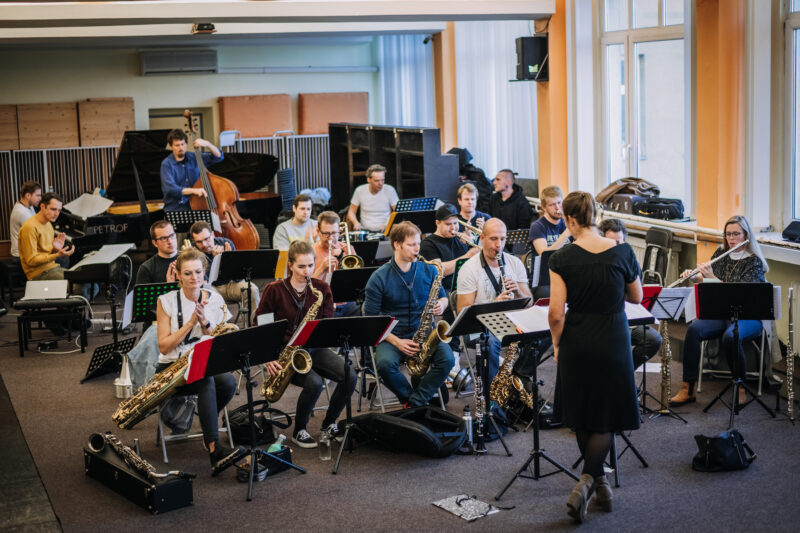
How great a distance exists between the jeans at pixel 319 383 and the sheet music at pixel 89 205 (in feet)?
21.0

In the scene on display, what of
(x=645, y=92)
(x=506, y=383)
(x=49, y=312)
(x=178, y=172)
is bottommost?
(x=506, y=383)

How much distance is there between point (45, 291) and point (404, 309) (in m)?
3.64

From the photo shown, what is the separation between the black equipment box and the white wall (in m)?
9.86

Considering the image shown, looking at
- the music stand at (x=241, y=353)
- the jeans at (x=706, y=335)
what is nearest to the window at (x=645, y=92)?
the jeans at (x=706, y=335)

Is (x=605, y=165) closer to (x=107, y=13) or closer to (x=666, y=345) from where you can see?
(x=666, y=345)

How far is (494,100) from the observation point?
36.9 ft

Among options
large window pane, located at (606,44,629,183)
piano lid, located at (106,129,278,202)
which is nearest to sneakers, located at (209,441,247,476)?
large window pane, located at (606,44,629,183)

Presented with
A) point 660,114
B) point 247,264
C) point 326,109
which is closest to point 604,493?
point 247,264

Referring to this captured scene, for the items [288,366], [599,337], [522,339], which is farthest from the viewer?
[288,366]

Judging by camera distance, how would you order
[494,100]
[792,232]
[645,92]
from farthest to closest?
[494,100] → [645,92] → [792,232]

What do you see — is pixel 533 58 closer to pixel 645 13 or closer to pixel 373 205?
pixel 645 13

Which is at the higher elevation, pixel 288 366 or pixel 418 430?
pixel 288 366

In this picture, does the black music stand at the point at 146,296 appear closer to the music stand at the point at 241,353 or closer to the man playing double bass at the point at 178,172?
the music stand at the point at 241,353

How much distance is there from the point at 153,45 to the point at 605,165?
7478 millimetres
